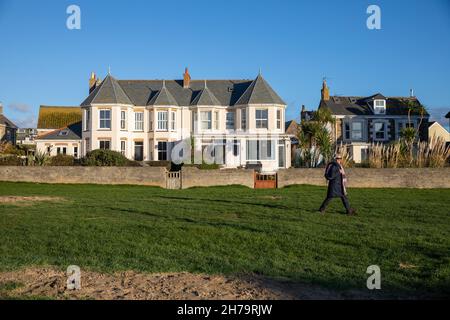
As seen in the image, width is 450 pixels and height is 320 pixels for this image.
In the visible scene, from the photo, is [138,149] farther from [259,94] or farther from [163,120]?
[259,94]

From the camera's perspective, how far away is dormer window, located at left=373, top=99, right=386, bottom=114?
49.9 meters

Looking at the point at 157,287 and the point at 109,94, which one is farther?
the point at 109,94

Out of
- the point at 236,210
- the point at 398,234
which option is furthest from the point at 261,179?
the point at 398,234

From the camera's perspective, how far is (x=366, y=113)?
50.1 meters

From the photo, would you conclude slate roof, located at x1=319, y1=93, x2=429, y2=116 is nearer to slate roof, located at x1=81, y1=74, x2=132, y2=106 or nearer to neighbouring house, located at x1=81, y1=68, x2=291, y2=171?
neighbouring house, located at x1=81, y1=68, x2=291, y2=171

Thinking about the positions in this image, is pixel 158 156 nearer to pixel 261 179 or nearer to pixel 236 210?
pixel 261 179

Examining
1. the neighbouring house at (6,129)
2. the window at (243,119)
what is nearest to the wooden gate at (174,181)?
the window at (243,119)

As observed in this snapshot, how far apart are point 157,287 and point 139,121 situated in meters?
37.2

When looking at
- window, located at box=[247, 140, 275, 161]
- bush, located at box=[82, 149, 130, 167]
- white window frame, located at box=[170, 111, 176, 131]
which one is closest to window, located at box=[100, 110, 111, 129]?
white window frame, located at box=[170, 111, 176, 131]

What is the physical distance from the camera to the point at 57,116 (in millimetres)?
60688

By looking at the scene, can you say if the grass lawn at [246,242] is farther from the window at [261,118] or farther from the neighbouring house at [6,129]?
the neighbouring house at [6,129]

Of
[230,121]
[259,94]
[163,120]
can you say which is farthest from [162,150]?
[259,94]

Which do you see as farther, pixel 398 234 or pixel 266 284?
pixel 398 234
